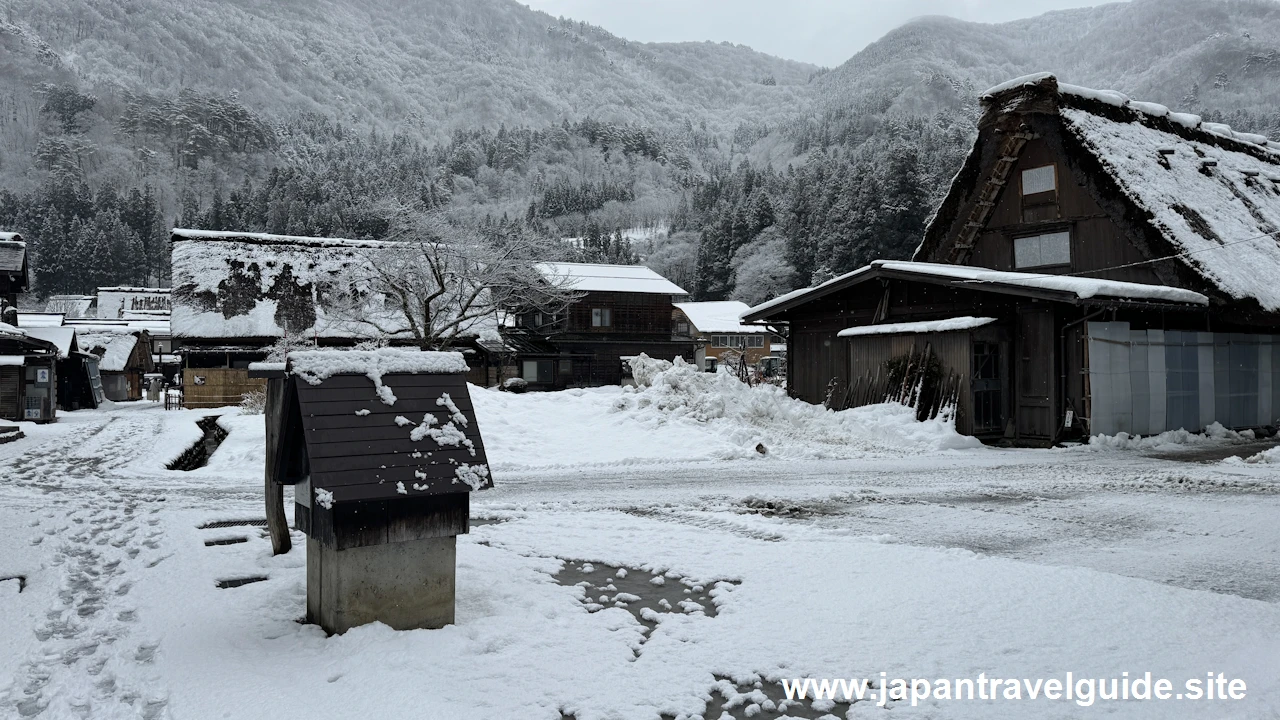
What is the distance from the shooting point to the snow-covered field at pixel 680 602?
154 inches

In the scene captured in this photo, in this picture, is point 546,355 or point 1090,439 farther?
point 546,355

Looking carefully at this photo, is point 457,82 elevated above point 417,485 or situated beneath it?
elevated above

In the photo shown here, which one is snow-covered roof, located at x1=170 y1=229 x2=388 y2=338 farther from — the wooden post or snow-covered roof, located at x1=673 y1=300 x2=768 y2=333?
the wooden post

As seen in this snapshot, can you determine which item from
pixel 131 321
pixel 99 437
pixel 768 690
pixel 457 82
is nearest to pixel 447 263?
pixel 99 437

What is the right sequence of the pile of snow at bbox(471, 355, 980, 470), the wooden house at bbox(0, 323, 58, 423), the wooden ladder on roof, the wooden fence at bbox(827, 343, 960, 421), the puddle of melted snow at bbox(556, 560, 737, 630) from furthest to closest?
1. the wooden house at bbox(0, 323, 58, 423)
2. the wooden ladder on roof
3. the wooden fence at bbox(827, 343, 960, 421)
4. the pile of snow at bbox(471, 355, 980, 470)
5. the puddle of melted snow at bbox(556, 560, 737, 630)

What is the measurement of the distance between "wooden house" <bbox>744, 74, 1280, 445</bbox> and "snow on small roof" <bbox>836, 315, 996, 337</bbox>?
0.05m

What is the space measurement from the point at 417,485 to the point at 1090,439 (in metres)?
14.7

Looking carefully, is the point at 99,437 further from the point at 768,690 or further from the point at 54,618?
the point at 768,690

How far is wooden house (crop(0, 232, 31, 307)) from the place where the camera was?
30375 mm

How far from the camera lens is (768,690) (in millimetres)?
4047

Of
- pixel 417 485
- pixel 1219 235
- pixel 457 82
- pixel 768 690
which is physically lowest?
pixel 768 690

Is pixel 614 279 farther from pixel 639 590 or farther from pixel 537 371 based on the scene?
pixel 639 590

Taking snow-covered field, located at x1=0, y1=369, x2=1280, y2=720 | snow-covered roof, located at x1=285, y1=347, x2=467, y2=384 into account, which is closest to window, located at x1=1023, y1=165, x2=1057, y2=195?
snow-covered field, located at x1=0, y1=369, x2=1280, y2=720

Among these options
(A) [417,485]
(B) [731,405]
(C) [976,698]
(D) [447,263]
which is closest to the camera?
(C) [976,698]
